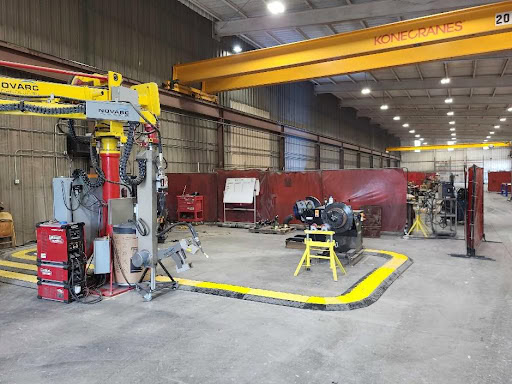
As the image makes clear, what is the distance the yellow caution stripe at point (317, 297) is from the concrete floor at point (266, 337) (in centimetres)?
14

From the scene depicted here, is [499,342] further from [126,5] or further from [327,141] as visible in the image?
[327,141]

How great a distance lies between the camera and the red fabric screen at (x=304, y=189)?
10.5 metres

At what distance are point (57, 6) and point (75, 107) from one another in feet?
22.4

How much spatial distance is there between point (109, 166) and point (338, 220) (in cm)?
403

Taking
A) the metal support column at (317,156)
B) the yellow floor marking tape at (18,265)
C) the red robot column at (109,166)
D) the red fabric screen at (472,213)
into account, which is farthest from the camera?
the metal support column at (317,156)

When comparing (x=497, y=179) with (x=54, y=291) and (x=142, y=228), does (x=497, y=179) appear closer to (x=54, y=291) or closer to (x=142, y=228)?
(x=142, y=228)

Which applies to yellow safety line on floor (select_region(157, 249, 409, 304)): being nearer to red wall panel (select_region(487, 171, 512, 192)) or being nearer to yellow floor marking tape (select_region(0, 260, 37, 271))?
yellow floor marking tape (select_region(0, 260, 37, 271))

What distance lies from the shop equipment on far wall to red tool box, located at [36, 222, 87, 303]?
3.89 m

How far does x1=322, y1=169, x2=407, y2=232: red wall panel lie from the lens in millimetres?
10367

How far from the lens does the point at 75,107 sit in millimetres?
4973

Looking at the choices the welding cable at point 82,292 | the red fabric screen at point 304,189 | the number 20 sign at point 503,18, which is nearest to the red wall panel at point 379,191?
the red fabric screen at point 304,189

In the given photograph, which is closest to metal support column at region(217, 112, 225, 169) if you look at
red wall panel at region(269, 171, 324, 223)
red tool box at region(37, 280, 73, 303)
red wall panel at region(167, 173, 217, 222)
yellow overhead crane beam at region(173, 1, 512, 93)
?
yellow overhead crane beam at region(173, 1, 512, 93)

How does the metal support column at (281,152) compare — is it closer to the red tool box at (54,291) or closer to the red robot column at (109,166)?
the red robot column at (109,166)

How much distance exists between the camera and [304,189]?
1184cm
